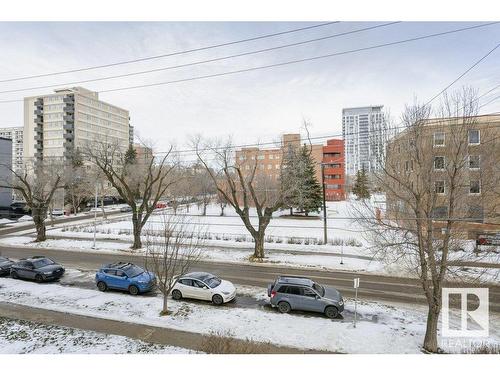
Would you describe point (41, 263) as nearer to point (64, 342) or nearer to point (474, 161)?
point (64, 342)

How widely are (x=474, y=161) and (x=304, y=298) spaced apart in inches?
354

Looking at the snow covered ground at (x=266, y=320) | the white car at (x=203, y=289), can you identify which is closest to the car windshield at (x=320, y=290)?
the snow covered ground at (x=266, y=320)

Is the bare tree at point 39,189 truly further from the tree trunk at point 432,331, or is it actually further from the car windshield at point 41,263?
the tree trunk at point 432,331

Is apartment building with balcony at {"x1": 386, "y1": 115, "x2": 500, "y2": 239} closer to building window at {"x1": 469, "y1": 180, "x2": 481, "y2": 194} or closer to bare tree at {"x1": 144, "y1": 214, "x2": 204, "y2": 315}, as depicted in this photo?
building window at {"x1": 469, "y1": 180, "x2": 481, "y2": 194}

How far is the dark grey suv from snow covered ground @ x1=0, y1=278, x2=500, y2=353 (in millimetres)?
382

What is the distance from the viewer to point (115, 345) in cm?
1080

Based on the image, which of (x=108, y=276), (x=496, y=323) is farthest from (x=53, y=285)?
(x=496, y=323)

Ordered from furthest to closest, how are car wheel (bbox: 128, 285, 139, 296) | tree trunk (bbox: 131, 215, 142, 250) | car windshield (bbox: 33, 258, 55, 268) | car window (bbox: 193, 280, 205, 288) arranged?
tree trunk (bbox: 131, 215, 142, 250) < car windshield (bbox: 33, 258, 55, 268) < car wheel (bbox: 128, 285, 139, 296) < car window (bbox: 193, 280, 205, 288)

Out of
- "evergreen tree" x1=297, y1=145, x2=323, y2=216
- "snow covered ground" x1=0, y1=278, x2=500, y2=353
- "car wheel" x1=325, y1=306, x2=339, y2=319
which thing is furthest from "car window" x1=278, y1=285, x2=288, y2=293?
"evergreen tree" x1=297, y1=145, x2=323, y2=216

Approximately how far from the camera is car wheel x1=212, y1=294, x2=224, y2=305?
15219 mm

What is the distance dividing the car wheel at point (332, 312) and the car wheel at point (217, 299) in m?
4.99

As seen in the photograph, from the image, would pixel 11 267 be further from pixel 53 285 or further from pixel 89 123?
pixel 89 123

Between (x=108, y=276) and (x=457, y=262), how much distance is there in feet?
54.2

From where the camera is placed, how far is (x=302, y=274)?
20.7 meters
